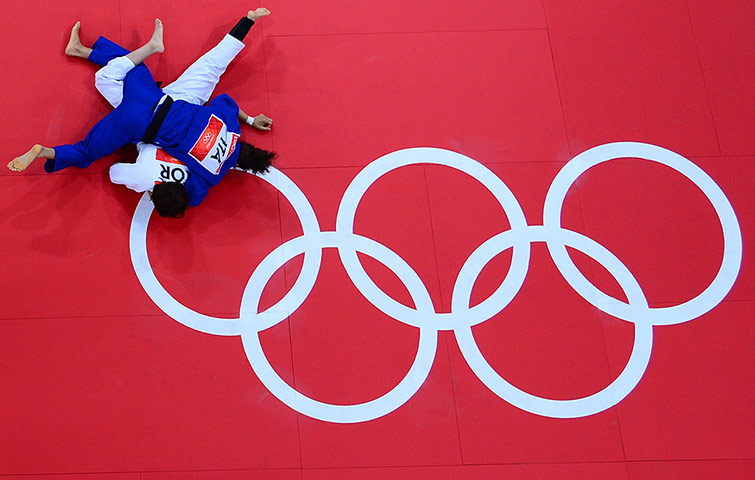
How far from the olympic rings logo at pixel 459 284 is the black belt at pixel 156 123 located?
1.31 feet

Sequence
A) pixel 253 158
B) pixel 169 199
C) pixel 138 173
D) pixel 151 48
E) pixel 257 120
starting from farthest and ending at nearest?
pixel 257 120
pixel 151 48
pixel 253 158
pixel 138 173
pixel 169 199

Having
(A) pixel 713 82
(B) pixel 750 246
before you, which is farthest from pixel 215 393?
(A) pixel 713 82

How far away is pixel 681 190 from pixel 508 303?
1.32 metres

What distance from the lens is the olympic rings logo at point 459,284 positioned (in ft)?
11.7

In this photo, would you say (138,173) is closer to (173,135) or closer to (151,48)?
(173,135)

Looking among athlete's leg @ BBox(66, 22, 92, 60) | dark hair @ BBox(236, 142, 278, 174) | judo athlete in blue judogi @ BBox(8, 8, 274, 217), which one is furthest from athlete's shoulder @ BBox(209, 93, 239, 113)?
athlete's leg @ BBox(66, 22, 92, 60)

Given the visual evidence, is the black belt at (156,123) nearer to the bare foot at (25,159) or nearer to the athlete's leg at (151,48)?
the athlete's leg at (151,48)

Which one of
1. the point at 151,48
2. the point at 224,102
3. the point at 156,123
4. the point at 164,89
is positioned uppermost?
the point at 151,48

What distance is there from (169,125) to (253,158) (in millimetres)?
481

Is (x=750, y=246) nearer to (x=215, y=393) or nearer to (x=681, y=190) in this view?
(x=681, y=190)

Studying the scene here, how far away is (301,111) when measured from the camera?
395 cm

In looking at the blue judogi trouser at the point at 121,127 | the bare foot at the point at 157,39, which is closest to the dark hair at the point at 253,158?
the blue judogi trouser at the point at 121,127

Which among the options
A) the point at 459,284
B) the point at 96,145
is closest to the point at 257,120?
the point at 96,145

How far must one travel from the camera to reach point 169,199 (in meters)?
3.38
